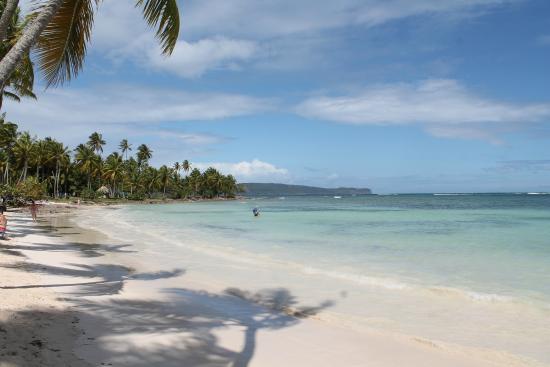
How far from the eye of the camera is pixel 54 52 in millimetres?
5832

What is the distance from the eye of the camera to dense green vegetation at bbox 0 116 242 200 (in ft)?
197

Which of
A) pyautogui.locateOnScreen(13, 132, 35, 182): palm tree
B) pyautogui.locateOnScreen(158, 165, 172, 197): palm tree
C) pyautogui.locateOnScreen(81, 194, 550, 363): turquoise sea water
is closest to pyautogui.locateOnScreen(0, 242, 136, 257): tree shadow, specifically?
pyautogui.locateOnScreen(81, 194, 550, 363): turquoise sea water

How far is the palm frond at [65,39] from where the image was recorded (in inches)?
221

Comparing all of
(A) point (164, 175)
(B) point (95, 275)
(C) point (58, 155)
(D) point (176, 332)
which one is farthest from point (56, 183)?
(D) point (176, 332)

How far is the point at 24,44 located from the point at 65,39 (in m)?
1.83

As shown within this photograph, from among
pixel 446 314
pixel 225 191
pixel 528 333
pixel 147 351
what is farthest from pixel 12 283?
pixel 225 191

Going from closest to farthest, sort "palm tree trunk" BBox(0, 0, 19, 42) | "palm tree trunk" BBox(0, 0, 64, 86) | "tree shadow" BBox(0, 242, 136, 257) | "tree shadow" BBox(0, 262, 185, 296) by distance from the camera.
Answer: "palm tree trunk" BBox(0, 0, 64, 86)
"palm tree trunk" BBox(0, 0, 19, 42)
"tree shadow" BBox(0, 262, 185, 296)
"tree shadow" BBox(0, 242, 136, 257)

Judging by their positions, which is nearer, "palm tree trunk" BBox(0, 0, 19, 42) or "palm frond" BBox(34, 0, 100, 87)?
"palm tree trunk" BBox(0, 0, 19, 42)

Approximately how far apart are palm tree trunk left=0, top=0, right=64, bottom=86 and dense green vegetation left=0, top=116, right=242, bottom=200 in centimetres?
2244

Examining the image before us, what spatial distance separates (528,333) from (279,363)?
440 cm

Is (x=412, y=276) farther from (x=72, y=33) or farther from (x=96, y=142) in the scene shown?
(x=96, y=142)

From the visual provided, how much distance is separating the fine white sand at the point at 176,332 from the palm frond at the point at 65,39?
338 cm

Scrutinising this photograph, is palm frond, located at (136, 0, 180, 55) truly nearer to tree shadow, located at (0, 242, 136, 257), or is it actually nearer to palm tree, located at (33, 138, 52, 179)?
tree shadow, located at (0, 242, 136, 257)

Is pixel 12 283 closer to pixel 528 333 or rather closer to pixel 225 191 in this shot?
pixel 528 333
